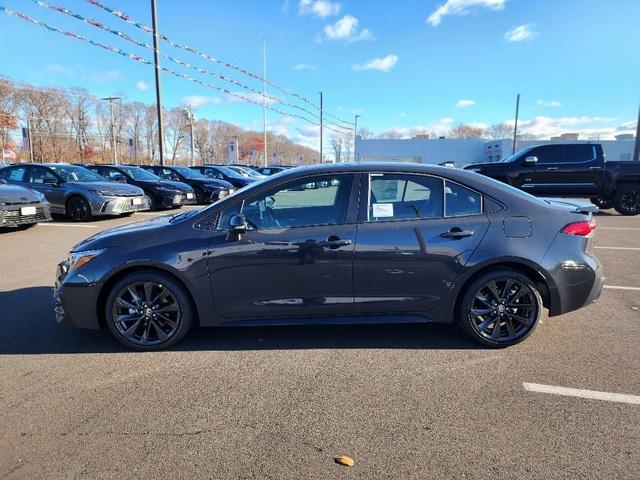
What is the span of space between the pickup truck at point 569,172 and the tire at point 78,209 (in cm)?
1101

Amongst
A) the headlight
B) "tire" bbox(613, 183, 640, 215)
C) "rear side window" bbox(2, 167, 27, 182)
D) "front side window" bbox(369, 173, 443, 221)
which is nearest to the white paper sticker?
"front side window" bbox(369, 173, 443, 221)

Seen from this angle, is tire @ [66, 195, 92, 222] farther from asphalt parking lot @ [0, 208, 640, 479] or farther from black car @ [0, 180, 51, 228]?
asphalt parking lot @ [0, 208, 640, 479]

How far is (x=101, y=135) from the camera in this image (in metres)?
73.4

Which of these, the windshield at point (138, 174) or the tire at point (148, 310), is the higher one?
the windshield at point (138, 174)

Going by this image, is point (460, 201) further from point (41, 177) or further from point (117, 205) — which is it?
point (41, 177)

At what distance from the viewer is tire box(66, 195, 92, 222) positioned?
1123 cm

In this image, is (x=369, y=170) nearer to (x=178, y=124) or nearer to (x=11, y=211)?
(x=11, y=211)

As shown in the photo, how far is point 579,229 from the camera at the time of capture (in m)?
3.81

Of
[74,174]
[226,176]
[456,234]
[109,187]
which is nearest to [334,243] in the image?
[456,234]

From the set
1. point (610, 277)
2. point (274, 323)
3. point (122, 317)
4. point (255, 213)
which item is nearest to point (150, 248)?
point (122, 317)

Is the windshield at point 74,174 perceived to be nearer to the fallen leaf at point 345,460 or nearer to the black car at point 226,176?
the black car at point 226,176

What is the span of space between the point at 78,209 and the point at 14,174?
2.08m

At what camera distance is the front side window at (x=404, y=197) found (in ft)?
12.3

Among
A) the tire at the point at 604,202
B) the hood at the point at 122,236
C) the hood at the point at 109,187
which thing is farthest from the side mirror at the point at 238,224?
the tire at the point at 604,202
